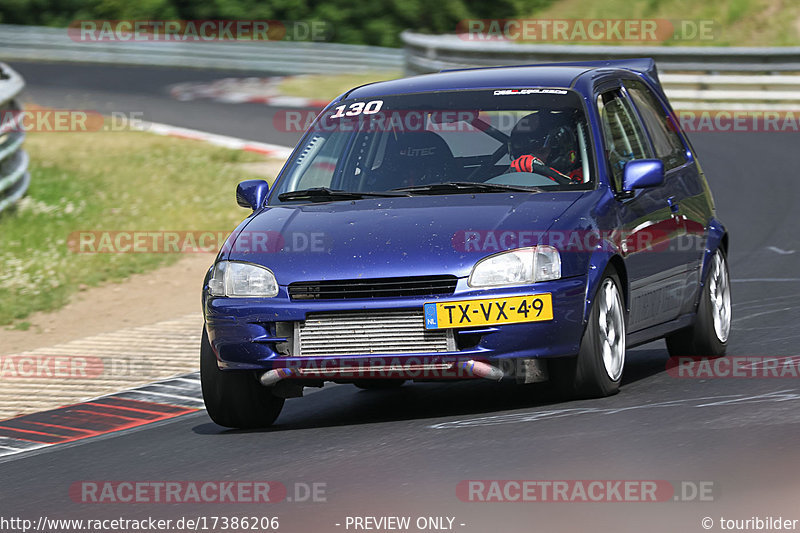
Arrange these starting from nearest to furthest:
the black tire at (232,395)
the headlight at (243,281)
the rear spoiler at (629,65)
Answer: the headlight at (243,281)
the black tire at (232,395)
the rear spoiler at (629,65)

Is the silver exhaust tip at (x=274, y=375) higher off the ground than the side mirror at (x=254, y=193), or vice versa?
the side mirror at (x=254, y=193)

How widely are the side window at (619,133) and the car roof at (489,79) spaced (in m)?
0.23

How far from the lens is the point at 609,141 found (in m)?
8.02

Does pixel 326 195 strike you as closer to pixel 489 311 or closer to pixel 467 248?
pixel 467 248

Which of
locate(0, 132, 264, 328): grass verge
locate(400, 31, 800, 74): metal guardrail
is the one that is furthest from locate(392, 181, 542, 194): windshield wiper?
locate(400, 31, 800, 74): metal guardrail

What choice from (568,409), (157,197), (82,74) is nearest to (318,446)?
(568,409)

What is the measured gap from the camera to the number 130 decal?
27.5 feet

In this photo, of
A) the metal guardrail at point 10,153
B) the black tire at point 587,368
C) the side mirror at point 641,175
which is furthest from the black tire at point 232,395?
the metal guardrail at point 10,153

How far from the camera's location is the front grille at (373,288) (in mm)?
6801

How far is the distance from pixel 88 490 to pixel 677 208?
3806mm

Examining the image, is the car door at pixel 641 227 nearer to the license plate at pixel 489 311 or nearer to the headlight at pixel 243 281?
Answer: the license plate at pixel 489 311

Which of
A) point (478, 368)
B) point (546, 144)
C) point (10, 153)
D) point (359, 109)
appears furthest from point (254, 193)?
point (10, 153)

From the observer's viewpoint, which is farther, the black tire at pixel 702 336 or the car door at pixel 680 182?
the black tire at pixel 702 336

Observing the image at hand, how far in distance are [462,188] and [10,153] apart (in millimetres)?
11222
